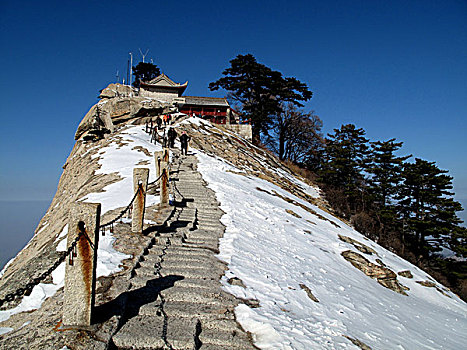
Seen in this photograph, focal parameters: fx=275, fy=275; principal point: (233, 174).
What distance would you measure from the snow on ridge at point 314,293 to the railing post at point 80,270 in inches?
78.2

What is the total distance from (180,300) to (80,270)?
4.98ft

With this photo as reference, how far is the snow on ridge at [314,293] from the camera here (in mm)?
3938

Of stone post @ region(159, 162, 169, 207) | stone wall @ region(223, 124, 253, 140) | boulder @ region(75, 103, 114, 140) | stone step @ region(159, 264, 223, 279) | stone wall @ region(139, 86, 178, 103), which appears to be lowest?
stone step @ region(159, 264, 223, 279)

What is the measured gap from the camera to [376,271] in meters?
9.54

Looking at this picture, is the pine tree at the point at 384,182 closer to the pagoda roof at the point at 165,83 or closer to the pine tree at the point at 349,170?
the pine tree at the point at 349,170

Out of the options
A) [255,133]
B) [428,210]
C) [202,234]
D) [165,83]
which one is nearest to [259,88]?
[255,133]

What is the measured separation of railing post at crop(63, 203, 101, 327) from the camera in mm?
3127

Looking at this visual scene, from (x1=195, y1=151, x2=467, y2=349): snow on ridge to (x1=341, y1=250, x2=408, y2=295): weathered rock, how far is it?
1.02 feet

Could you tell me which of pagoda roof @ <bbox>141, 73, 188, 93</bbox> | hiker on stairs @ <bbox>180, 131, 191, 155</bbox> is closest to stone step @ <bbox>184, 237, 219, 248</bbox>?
hiker on stairs @ <bbox>180, 131, 191, 155</bbox>

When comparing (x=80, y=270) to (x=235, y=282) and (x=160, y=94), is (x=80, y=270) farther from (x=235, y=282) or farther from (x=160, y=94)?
(x=160, y=94)

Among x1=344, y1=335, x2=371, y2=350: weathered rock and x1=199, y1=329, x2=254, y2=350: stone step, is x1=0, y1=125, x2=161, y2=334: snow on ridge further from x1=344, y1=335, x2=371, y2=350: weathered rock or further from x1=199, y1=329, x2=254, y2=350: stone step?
x1=344, y1=335, x2=371, y2=350: weathered rock

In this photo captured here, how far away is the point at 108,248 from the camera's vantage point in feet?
17.3

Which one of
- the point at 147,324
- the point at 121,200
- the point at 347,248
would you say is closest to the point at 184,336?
the point at 147,324

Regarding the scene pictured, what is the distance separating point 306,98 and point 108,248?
32.8 m
